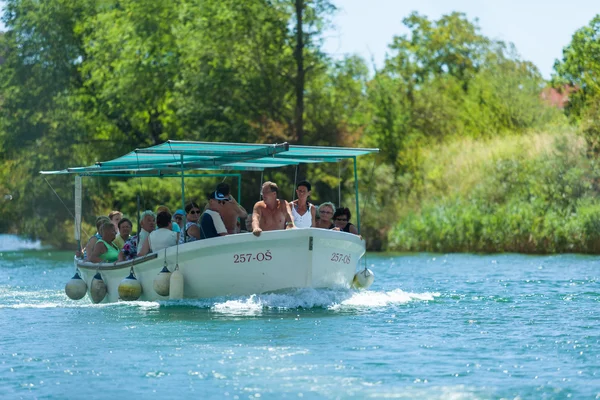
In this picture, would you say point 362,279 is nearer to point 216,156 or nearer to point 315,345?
point 216,156

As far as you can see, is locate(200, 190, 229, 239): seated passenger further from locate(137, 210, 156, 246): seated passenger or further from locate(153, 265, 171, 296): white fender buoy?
locate(137, 210, 156, 246): seated passenger

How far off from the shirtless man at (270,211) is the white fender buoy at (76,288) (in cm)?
413

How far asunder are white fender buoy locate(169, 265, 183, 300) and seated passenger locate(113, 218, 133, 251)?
3.46m

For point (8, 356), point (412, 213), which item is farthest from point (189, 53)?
point (8, 356)

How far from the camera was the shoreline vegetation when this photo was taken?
144 feet

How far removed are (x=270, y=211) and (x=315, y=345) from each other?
4015mm

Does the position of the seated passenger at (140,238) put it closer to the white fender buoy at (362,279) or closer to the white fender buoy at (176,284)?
the white fender buoy at (176,284)

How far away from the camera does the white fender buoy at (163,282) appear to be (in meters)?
18.6

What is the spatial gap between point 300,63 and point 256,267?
1148 inches

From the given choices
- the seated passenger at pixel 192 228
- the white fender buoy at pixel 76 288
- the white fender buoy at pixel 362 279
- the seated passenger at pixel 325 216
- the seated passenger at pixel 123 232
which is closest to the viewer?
the seated passenger at pixel 192 228

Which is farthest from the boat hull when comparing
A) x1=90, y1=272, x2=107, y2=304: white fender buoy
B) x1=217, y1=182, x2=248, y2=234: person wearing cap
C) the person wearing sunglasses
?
x1=90, y1=272, x2=107, y2=304: white fender buoy

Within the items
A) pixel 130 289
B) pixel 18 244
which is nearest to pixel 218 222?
pixel 130 289

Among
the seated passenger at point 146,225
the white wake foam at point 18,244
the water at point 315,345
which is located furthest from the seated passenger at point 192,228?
the white wake foam at point 18,244

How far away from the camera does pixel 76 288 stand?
20875mm
